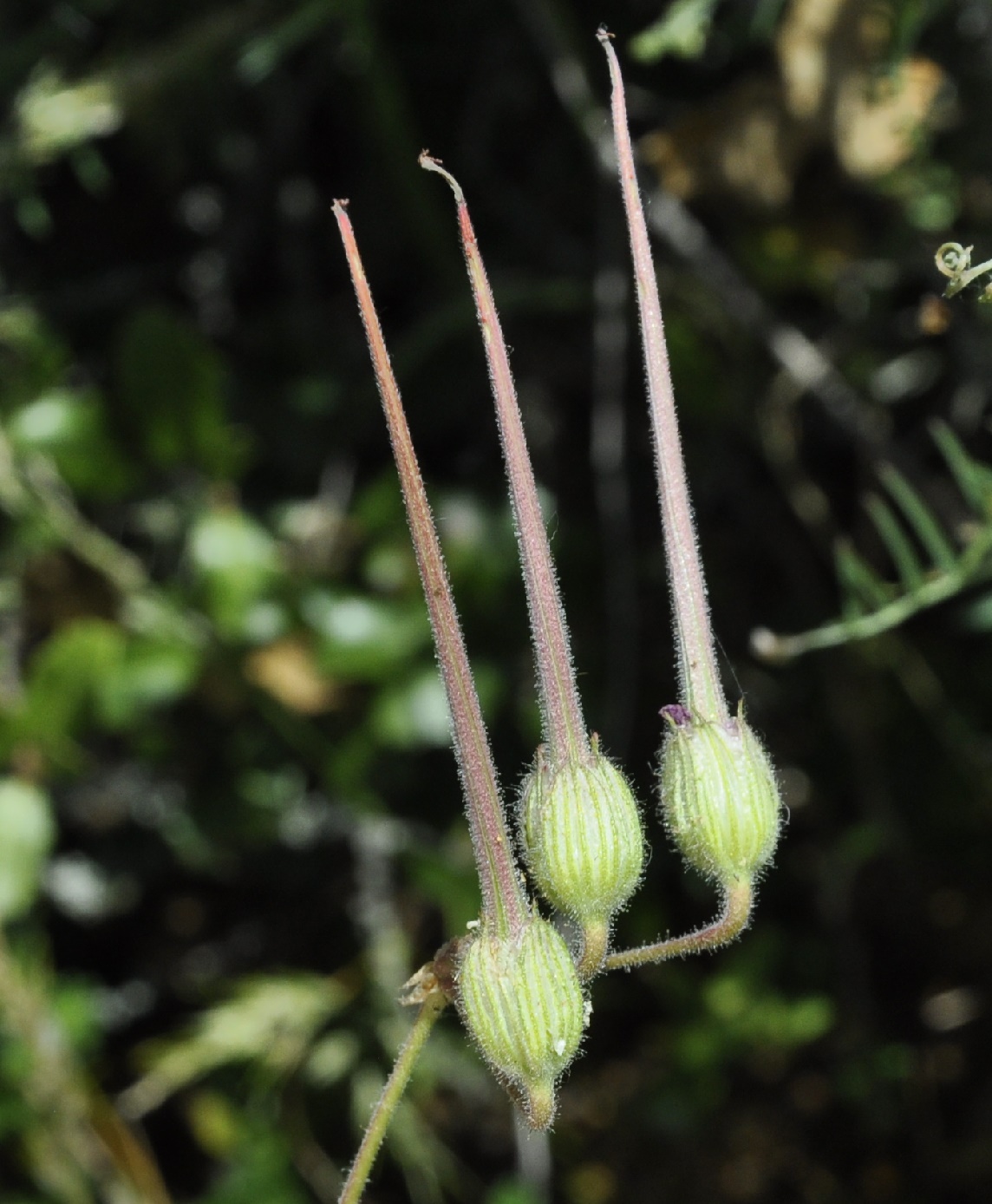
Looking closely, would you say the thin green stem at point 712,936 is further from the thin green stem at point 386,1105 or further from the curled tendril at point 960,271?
the curled tendril at point 960,271

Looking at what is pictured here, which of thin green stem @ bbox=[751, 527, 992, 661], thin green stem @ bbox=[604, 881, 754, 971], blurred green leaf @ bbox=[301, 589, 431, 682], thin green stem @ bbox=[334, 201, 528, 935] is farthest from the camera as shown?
blurred green leaf @ bbox=[301, 589, 431, 682]

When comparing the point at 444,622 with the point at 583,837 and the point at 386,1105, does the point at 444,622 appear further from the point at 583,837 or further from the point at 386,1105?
the point at 386,1105

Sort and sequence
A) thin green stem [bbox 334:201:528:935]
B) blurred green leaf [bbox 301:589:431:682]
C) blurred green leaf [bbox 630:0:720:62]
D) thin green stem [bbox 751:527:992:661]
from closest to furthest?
thin green stem [bbox 334:201:528:935], thin green stem [bbox 751:527:992:661], blurred green leaf [bbox 630:0:720:62], blurred green leaf [bbox 301:589:431:682]

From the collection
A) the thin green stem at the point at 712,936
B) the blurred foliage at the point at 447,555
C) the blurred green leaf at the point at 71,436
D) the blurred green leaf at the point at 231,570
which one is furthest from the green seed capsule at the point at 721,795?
the blurred green leaf at the point at 71,436

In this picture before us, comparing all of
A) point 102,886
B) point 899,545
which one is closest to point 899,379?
point 899,545

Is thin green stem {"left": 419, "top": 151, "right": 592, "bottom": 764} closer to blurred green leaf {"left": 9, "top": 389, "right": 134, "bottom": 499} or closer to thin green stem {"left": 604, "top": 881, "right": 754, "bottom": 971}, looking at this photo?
thin green stem {"left": 604, "top": 881, "right": 754, "bottom": 971}

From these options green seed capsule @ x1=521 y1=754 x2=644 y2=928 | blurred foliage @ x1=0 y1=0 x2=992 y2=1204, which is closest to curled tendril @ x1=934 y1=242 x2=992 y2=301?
green seed capsule @ x1=521 y1=754 x2=644 y2=928
